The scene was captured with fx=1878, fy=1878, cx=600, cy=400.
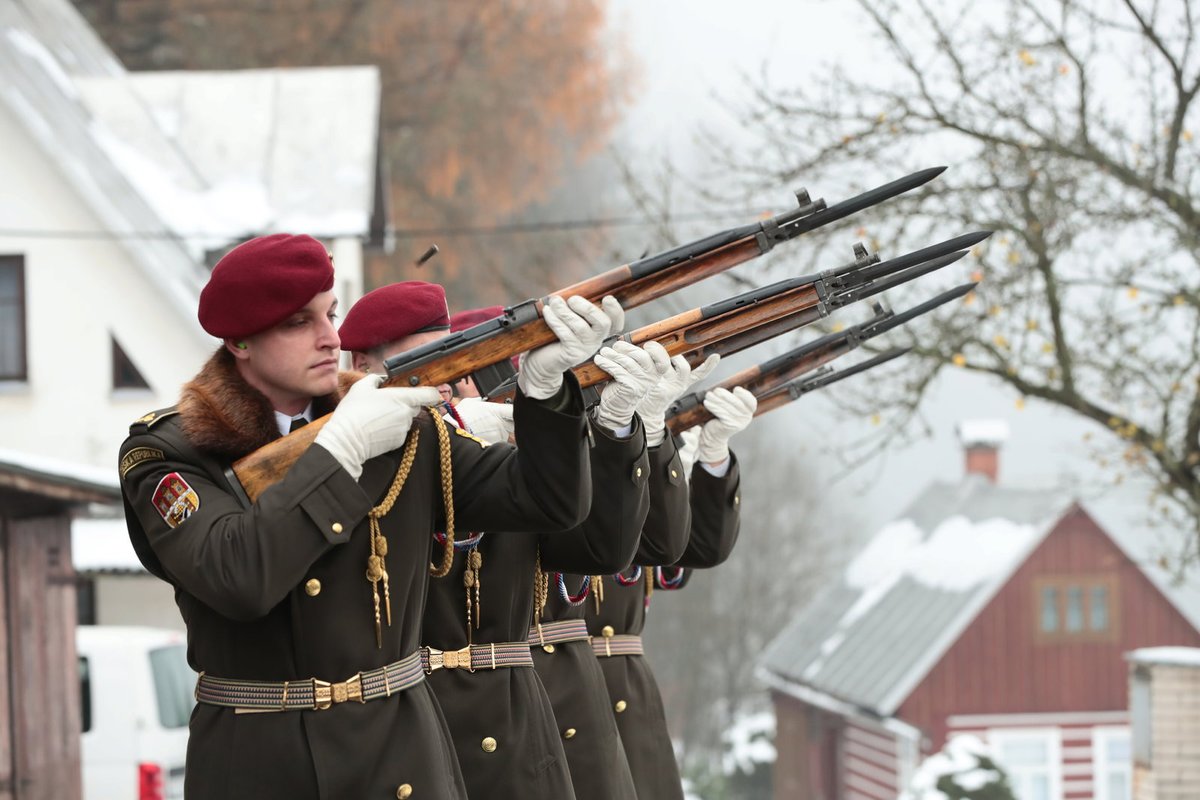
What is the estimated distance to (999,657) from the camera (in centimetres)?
2717

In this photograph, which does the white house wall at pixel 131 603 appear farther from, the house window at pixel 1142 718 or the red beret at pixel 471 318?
the red beret at pixel 471 318

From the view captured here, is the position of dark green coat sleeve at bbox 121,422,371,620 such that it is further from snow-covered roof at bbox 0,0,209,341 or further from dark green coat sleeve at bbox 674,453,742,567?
snow-covered roof at bbox 0,0,209,341

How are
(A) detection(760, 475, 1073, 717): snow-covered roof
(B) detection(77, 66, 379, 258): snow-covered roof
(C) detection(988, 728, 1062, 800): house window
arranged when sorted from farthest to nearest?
1. (A) detection(760, 475, 1073, 717): snow-covered roof
2. (C) detection(988, 728, 1062, 800): house window
3. (B) detection(77, 66, 379, 258): snow-covered roof

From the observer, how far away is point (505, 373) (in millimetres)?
3518

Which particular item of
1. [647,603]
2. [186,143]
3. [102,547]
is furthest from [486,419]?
[186,143]

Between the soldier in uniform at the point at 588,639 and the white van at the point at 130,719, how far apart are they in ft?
21.0

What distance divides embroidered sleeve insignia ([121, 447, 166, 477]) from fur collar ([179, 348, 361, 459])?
0.20 ft

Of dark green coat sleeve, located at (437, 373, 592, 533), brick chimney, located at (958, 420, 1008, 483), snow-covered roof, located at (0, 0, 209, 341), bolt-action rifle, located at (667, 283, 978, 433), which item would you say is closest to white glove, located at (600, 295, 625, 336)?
dark green coat sleeve, located at (437, 373, 592, 533)

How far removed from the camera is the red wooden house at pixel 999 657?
26.6m

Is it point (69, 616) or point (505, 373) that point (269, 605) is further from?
point (69, 616)

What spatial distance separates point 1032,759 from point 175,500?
25095 millimetres

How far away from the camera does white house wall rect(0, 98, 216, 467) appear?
52.0 feet

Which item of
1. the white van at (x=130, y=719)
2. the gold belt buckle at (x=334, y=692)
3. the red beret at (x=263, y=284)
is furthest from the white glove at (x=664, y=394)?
the white van at (x=130, y=719)

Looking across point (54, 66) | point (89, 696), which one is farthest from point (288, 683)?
point (54, 66)
